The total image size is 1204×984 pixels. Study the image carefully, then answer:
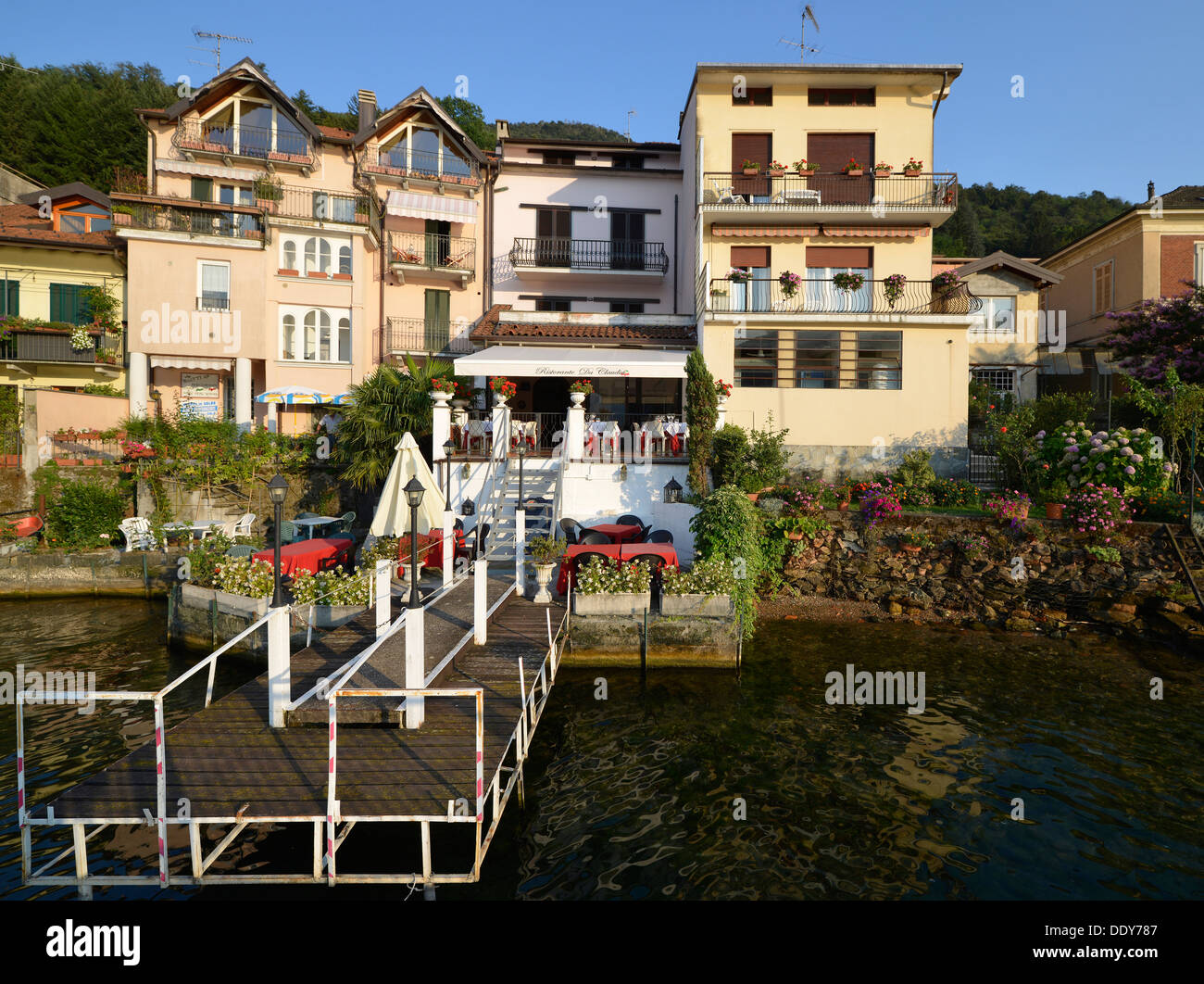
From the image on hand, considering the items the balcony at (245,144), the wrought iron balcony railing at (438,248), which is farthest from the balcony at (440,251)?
the balcony at (245,144)

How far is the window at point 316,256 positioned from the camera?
24859mm

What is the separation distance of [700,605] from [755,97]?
19.7m

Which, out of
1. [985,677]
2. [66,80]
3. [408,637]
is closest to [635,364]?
[985,677]

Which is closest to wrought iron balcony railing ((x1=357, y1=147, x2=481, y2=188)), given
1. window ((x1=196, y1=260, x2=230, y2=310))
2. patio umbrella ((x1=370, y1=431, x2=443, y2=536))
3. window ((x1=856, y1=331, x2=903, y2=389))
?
window ((x1=196, y1=260, x2=230, y2=310))

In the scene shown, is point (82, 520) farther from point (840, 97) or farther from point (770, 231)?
point (840, 97)

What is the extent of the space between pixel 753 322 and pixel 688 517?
8.12 m

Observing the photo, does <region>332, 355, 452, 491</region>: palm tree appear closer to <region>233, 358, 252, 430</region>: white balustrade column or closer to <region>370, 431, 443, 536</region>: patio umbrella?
<region>370, 431, 443, 536</region>: patio umbrella

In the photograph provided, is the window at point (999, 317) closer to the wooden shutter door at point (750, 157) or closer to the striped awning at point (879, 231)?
the striped awning at point (879, 231)

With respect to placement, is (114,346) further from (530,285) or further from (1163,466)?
(1163,466)

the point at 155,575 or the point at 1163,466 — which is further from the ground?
the point at 1163,466

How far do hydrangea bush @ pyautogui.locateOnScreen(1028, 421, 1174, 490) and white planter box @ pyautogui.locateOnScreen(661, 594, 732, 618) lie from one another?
10046mm

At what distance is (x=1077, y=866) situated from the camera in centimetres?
636

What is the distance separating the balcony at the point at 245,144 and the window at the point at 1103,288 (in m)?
32.2
